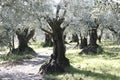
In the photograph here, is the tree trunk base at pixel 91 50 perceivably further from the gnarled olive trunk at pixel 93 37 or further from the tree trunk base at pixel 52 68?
the tree trunk base at pixel 52 68

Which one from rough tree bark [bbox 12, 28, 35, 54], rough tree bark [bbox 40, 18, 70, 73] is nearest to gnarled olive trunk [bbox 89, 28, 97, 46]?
rough tree bark [bbox 12, 28, 35, 54]

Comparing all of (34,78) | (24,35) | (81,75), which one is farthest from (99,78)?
(24,35)

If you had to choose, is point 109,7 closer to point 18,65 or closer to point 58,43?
point 58,43

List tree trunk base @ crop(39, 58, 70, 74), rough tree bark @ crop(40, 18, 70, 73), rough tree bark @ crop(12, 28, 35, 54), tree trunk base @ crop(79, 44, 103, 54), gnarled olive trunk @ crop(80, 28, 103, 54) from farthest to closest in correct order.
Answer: rough tree bark @ crop(12, 28, 35, 54), gnarled olive trunk @ crop(80, 28, 103, 54), tree trunk base @ crop(79, 44, 103, 54), rough tree bark @ crop(40, 18, 70, 73), tree trunk base @ crop(39, 58, 70, 74)

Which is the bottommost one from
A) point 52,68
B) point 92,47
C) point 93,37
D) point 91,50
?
point 91,50

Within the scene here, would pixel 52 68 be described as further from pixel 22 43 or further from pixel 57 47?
pixel 22 43

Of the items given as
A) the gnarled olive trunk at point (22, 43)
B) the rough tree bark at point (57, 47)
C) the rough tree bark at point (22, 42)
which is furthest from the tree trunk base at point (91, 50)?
the rough tree bark at point (57, 47)

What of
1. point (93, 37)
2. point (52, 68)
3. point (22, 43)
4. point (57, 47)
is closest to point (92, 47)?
point (93, 37)

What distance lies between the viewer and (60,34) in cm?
2798

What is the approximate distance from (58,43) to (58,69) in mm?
3599

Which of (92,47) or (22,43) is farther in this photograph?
(22,43)

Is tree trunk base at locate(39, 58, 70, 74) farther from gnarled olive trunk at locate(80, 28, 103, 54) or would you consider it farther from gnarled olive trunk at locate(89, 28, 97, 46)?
gnarled olive trunk at locate(89, 28, 97, 46)

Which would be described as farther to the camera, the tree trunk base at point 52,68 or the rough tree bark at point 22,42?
the rough tree bark at point 22,42

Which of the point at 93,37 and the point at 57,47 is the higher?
the point at 57,47
